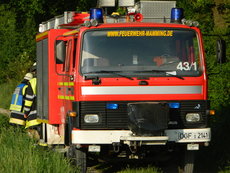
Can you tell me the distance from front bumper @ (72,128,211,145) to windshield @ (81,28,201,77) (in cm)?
89

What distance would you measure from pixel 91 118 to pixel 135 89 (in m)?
0.81

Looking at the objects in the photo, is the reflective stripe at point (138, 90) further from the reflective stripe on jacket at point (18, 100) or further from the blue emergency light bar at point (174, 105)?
the reflective stripe on jacket at point (18, 100)

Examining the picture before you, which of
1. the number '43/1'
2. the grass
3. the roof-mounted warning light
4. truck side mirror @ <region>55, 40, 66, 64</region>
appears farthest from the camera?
the roof-mounted warning light

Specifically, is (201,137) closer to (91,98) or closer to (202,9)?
(91,98)

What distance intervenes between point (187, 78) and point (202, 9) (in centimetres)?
810

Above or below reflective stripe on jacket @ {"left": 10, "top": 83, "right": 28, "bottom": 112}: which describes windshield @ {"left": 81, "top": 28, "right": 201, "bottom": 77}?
above

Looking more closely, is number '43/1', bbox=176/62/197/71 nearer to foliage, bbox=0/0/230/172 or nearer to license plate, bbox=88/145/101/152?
foliage, bbox=0/0/230/172

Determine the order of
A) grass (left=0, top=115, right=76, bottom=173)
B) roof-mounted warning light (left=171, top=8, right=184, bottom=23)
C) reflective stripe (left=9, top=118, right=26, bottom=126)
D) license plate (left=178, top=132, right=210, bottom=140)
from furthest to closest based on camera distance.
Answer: reflective stripe (left=9, top=118, right=26, bottom=126)
roof-mounted warning light (left=171, top=8, right=184, bottom=23)
license plate (left=178, top=132, right=210, bottom=140)
grass (left=0, top=115, right=76, bottom=173)

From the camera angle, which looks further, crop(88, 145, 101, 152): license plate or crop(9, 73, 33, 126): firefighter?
crop(9, 73, 33, 126): firefighter

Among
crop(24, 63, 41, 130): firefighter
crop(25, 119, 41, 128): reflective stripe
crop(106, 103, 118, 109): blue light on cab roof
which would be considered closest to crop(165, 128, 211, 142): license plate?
crop(106, 103, 118, 109): blue light on cab roof

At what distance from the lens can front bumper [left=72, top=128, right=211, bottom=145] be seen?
1098 cm

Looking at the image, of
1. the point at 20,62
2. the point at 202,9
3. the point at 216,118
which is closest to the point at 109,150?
the point at 216,118

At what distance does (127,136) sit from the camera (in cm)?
1108

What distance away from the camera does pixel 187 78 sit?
11.6 metres
